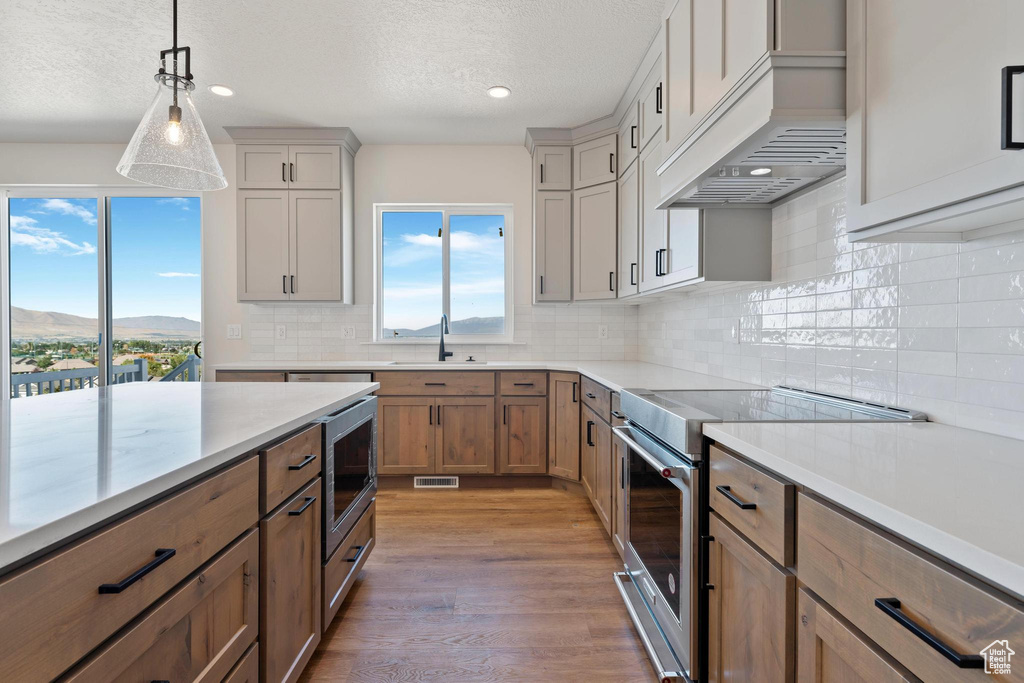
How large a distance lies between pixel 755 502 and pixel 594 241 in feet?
9.02

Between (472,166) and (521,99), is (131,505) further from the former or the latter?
(472,166)

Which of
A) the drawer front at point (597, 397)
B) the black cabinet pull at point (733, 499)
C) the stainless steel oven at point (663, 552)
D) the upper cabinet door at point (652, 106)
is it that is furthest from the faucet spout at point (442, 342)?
the black cabinet pull at point (733, 499)

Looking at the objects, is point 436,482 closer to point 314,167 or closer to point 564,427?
point 564,427

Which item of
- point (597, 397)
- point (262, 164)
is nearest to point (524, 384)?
point (597, 397)

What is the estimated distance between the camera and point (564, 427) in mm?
3471

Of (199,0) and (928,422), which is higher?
(199,0)

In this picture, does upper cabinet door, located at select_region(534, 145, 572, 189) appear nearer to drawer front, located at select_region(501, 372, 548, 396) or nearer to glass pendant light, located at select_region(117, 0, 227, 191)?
drawer front, located at select_region(501, 372, 548, 396)

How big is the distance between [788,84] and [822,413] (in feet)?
3.02

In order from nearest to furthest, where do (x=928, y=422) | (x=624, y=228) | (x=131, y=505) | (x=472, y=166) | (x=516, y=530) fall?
(x=131, y=505) → (x=928, y=422) → (x=516, y=530) → (x=624, y=228) → (x=472, y=166)

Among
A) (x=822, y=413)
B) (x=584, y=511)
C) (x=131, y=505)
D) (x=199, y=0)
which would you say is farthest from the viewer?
(x=584, y=511)

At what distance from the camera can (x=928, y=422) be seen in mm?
1334

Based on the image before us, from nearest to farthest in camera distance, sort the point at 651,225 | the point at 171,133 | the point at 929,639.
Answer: the point at 929,639 → the point at 171,133 → the point at 651,225

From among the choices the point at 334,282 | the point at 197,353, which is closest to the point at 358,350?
the point at 334,282

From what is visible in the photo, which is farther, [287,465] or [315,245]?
[315,245]
